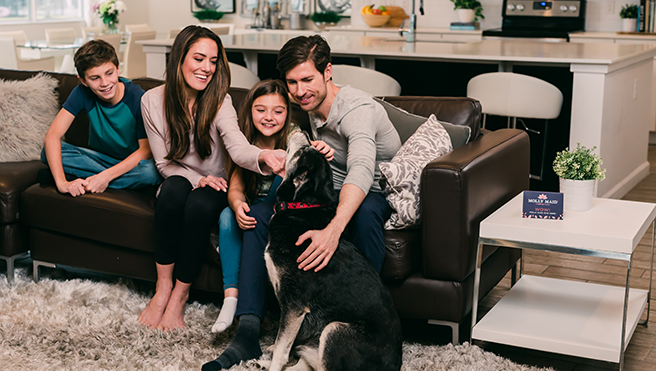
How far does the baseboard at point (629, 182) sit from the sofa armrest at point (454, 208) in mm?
2224

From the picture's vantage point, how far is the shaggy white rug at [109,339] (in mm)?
2123

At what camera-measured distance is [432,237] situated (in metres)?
2.17

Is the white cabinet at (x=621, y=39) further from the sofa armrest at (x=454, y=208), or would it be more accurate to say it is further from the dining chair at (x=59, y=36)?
the dining chair at (x=59, y=36)

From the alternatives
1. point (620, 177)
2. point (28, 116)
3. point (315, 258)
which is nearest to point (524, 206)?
point (315, 258)

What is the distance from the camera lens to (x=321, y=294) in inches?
75.6

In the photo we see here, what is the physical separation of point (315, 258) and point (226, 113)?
32.2 inches

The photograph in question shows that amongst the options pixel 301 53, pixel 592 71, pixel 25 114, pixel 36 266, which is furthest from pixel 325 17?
pixel 301 53

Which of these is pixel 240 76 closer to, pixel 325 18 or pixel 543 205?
pixel 543 205

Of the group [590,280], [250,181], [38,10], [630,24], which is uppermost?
[38,10]

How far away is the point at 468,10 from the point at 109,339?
19.7ft

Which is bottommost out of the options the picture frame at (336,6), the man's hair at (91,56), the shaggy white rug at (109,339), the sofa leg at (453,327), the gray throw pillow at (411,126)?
the shaggy white rug at (109,339)

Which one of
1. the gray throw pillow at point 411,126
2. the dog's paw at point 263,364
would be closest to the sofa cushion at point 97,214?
the dog's paw at point 263,364

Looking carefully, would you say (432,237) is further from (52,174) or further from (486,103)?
(486,103)

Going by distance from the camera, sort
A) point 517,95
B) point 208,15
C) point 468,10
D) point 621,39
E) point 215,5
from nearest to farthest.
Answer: point 517,95 < point 621,39 < point 468,10 < point 208,15 < point 215,5
